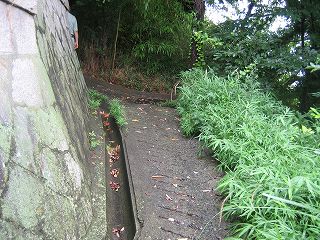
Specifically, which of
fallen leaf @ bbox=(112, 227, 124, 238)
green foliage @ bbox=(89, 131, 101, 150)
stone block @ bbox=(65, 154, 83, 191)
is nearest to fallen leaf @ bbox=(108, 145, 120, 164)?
green foliage @ bbox=(89, 131, 101, 150)

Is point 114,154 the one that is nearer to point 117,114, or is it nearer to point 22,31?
point 117,114

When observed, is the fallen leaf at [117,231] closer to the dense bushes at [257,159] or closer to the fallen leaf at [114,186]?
the fallen leaf at [114,186]

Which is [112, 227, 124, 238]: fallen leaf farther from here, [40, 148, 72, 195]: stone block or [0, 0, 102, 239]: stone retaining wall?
[40, 148, 72, 195]: stone block

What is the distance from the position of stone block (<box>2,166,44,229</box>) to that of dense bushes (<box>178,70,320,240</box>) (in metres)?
1.33

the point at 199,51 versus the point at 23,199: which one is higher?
the point at 199,51

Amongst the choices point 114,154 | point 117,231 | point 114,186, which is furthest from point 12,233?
point 114,154

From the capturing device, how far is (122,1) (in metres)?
8.21

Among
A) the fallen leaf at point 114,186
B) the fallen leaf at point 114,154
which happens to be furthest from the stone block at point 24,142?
the fallen leaf at point 114,154

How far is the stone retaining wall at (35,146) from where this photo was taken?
6.56ft

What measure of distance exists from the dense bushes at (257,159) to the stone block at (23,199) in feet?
4.36

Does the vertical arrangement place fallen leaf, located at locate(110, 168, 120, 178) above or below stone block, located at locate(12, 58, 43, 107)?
below

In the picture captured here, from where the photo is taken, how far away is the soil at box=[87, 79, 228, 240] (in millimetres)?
2686

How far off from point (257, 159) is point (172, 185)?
0.89 meters

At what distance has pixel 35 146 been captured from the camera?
225cm
